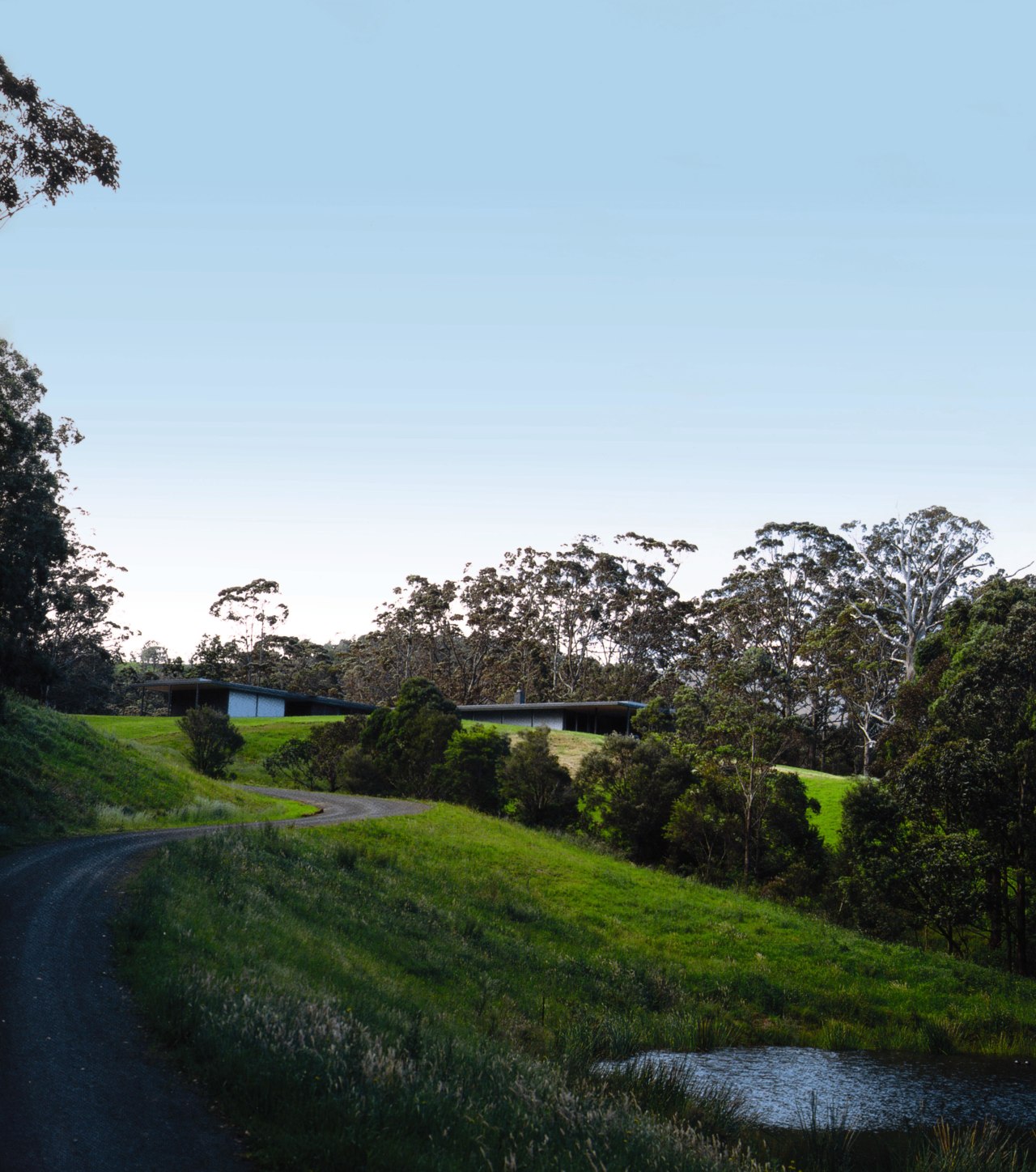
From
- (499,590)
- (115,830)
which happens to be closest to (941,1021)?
(115,830)

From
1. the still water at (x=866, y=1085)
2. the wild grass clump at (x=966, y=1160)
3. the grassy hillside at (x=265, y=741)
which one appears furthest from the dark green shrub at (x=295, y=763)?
the wild grass clump at (x=966, y=1160)

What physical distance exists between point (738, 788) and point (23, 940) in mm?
29593

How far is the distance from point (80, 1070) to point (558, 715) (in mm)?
76599

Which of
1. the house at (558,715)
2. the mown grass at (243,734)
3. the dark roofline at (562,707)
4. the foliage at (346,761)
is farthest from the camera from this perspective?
the house at (558,715)

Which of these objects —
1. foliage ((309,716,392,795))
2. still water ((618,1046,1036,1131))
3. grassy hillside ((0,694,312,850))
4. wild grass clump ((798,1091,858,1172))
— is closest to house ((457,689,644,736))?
foliage ((309,716,392,795))

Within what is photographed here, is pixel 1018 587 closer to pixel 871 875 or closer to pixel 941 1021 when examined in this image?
pixel 871 875

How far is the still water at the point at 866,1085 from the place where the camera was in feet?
50.7

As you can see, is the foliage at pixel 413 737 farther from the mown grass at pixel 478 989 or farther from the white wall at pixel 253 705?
the white wall at pixel 253 705

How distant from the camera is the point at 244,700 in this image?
290ft

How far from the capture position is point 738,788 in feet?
124

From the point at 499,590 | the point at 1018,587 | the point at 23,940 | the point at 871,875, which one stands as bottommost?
the point at 871,875

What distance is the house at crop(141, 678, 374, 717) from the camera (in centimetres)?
8681

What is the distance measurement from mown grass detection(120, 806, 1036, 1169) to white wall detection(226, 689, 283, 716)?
5115cm

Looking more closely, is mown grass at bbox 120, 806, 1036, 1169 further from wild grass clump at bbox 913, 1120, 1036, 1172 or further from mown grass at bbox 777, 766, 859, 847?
mown grass at bbox 777, 766, 859, 847
